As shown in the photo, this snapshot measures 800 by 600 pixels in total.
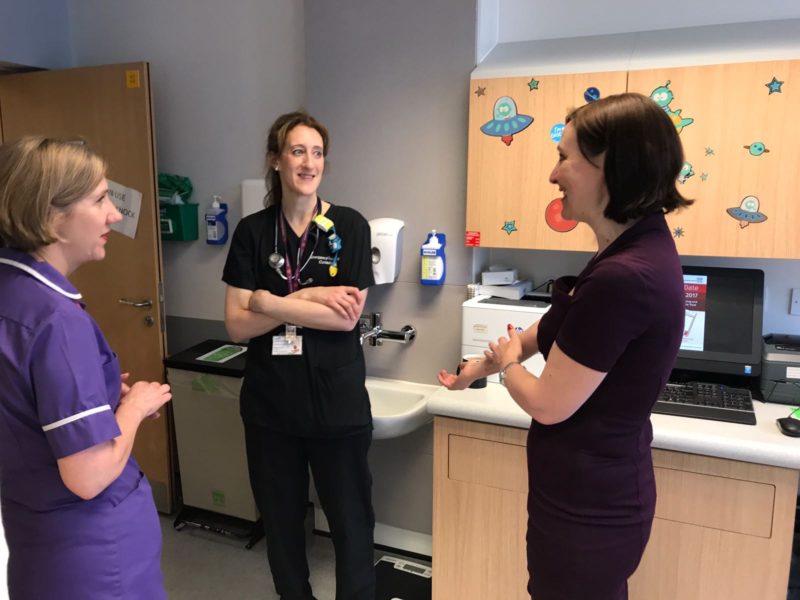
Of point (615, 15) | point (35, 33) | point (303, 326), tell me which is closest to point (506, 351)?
point (303, 326)

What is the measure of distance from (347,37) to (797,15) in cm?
147

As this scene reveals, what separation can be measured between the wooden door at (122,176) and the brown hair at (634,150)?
2.13m

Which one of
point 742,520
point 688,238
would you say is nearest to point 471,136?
point 688,238

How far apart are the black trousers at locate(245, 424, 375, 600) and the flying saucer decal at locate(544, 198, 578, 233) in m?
0.87

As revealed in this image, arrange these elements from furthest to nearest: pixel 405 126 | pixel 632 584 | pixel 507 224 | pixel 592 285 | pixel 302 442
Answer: pixel 405 126 → pixel 507 224 → pixel 302 442 → pixel 632 584 → pixel 592 285

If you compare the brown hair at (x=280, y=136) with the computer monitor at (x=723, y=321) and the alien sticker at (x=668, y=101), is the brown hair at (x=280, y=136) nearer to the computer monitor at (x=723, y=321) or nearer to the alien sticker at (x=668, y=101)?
the alien sticker at (x=668, y=101)

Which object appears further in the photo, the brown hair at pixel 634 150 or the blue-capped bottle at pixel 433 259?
the blue-capped bottle at pixel 433 259

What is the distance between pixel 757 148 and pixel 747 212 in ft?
0.58

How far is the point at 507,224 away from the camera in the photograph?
2.04m

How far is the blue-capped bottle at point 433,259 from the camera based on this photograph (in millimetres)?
2234

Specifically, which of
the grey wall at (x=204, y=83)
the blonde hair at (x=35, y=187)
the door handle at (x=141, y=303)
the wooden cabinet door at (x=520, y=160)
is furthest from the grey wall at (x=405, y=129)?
the blonde hair at (x=35, y=187)

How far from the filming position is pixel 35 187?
3.50 ft

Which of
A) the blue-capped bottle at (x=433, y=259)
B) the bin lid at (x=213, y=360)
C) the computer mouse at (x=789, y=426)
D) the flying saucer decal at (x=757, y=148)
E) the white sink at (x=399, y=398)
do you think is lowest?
the white sink at (x=399, y=398)

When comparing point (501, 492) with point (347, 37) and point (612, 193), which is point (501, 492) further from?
point (347, 37)
